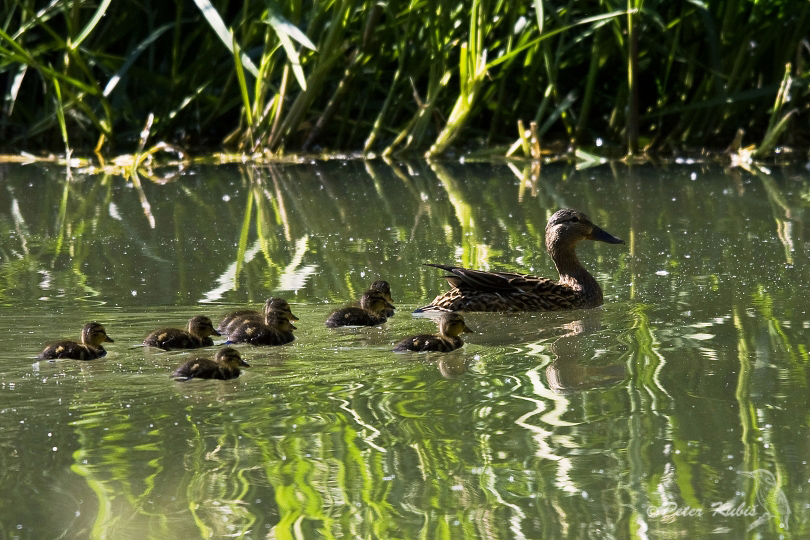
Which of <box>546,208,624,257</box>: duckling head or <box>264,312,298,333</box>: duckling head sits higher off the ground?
<box>546,208,624,257</box>: duckling head

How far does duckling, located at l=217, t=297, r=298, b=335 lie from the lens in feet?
14.9

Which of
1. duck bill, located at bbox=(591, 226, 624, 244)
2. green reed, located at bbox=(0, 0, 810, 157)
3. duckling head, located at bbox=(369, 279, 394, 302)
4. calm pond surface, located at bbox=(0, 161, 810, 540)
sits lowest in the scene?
calm pond surface, located at bbox=(0, 161, 810, 540)

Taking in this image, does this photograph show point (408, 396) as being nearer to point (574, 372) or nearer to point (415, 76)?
point (574, 372)

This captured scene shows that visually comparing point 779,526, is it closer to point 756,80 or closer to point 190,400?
point 190,400

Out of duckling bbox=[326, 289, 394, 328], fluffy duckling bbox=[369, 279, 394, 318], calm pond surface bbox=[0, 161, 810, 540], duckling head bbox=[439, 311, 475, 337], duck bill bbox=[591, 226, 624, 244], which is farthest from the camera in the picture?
duck bill bbox=[591, 226, 624, 244]

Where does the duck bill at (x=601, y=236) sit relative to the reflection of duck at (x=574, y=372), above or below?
above

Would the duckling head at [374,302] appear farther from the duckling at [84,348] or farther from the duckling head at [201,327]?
the duckling at [84,348]

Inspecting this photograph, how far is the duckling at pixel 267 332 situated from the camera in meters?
4.36

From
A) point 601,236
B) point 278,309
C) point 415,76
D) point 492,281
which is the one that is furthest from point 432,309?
point 415,76

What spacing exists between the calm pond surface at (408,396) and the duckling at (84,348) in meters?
0.06

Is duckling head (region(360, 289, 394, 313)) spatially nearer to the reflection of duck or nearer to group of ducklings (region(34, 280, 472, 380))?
group of ducklings (region(34, 280, 472, 380))

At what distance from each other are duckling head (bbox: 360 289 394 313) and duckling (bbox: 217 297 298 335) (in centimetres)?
31

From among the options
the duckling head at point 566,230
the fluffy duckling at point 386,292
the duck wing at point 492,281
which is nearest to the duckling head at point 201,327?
the fluffy duckling at point 386,292

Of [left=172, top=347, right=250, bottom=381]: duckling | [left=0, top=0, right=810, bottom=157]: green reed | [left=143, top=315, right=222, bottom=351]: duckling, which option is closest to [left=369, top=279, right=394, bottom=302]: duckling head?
[left=143, top=315, right=222, bottom=351]: duckling
